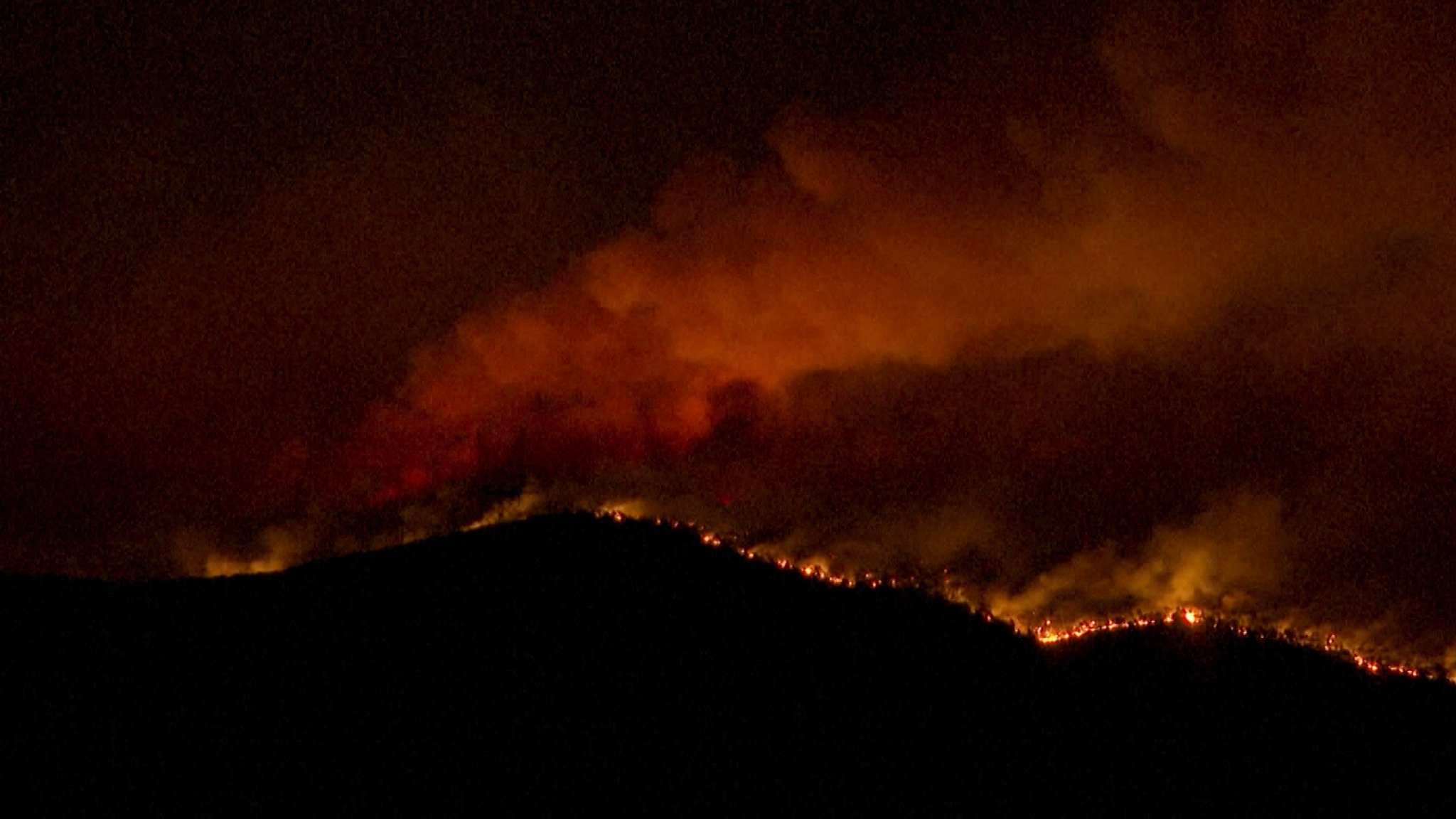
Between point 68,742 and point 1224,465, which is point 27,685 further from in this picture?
point 1224,465

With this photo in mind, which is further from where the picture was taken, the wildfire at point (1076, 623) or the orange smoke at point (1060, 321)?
the orange smoke at point (1060, 321)

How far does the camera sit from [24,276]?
352 inches

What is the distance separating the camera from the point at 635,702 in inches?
223

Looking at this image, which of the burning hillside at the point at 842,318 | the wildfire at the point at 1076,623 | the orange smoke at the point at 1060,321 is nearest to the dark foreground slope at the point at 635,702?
the wildfire at the point at 1076,623

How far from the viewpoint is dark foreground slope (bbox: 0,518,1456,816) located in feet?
17.5

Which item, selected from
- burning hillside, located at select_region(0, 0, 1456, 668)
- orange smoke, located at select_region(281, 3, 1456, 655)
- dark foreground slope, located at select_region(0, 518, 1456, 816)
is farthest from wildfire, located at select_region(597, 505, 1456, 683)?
orange smoke, located at select_region(281, 3, 1456, 655)

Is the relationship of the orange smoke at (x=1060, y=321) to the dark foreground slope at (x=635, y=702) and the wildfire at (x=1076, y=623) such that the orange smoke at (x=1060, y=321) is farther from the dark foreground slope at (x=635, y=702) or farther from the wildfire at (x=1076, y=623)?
the dark foreground slope at (x=635, y=702)

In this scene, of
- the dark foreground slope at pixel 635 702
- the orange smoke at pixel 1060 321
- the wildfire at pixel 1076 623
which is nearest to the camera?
the dark foreground slope at pixel 635 702

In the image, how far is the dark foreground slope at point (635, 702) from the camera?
17.5 ft

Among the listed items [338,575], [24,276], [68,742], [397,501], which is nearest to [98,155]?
[24,276]

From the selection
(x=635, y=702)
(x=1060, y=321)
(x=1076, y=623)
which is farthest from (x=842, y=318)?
(x=635, y=702)

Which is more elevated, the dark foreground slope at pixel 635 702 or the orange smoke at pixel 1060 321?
the orange smoke at pixel 1060 321

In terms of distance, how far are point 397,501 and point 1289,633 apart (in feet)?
15.9

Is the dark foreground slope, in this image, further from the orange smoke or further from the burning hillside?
the orange smoke
